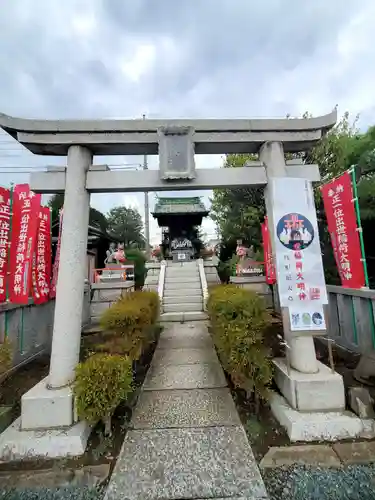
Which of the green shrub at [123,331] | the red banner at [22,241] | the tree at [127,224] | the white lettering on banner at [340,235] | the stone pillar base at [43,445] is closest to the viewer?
the stone pillar base at [43,445]

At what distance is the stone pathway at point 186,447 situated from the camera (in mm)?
2285

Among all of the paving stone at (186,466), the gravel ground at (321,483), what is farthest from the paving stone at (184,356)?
the gravel ground at (321,483)

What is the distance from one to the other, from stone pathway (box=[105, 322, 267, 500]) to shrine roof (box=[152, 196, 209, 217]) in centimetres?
1823

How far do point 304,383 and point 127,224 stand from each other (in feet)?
132

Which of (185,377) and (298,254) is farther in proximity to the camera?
(185,377)

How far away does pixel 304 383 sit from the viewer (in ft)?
10.4

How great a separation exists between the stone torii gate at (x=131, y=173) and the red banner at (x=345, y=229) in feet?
5.61

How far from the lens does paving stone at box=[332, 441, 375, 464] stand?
2.54 metres

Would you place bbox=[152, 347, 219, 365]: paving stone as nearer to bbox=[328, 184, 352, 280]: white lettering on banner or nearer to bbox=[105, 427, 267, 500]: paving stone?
bbox=[105, 427, 267, 500]: paving stone

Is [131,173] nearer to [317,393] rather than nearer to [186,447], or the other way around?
[186,447]

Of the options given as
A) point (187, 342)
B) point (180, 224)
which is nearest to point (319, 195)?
point (187, 342)

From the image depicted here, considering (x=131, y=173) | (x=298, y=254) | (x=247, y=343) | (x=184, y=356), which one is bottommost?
(x=184, y=356)

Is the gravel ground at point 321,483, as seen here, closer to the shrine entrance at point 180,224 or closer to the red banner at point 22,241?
the red banner at point 22,241

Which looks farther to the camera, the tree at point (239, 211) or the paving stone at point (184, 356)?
the tree at point (239, 211)
